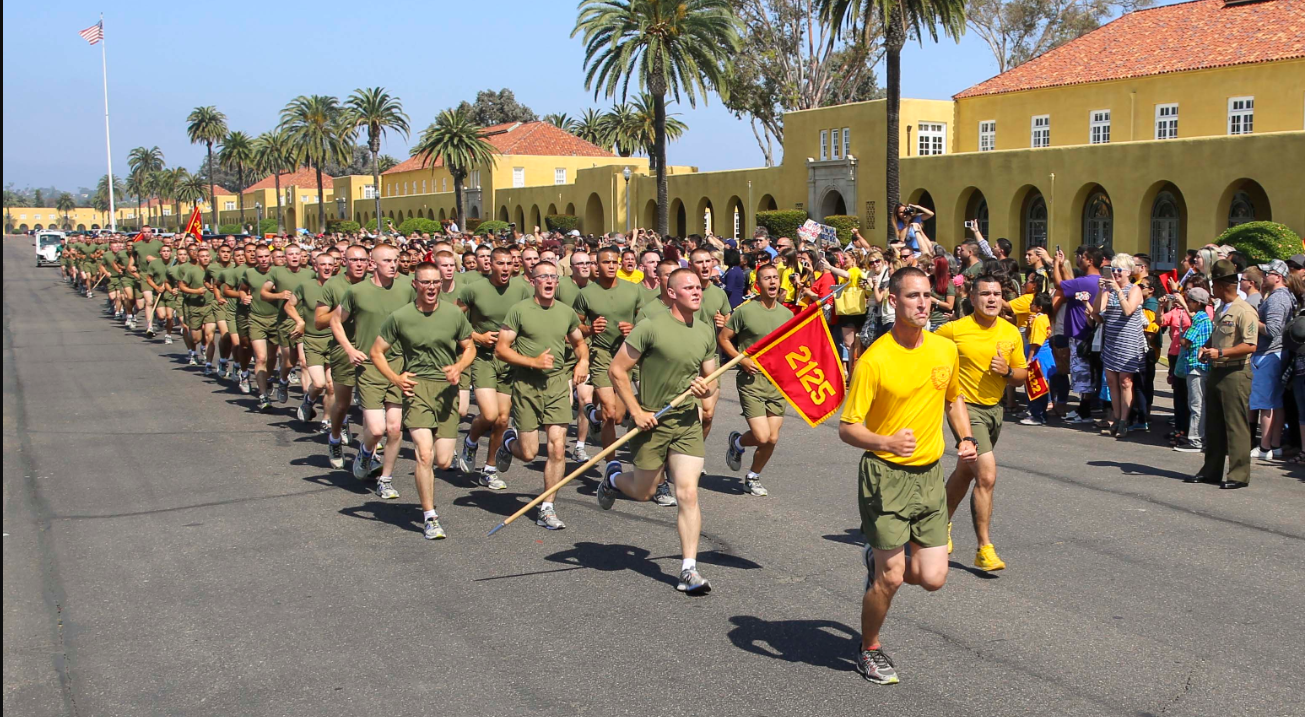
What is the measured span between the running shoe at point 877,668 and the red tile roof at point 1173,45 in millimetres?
34586

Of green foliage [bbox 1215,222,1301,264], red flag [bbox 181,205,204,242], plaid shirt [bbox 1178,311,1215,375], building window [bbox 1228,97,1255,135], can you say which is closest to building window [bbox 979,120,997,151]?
building window [bbox 1228,97,1255,135]

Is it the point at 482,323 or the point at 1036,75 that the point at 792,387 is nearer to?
the point at 482,323

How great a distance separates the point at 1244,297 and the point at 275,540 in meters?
8.55

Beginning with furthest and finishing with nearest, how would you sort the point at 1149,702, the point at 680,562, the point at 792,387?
the point at 680,562
the point at 792,387
the point at 1149,702

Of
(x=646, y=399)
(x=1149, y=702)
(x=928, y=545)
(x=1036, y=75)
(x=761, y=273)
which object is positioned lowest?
(x=1149, y=702)

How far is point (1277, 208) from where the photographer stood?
1111 inches

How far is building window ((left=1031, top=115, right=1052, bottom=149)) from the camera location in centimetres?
4216

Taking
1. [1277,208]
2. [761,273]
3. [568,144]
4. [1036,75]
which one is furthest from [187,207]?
[761,273]

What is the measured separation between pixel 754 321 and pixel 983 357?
275 cm

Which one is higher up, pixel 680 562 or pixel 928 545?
pixel 928 545

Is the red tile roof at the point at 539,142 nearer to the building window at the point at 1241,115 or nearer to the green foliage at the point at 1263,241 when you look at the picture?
the building window at the point at 1241,115

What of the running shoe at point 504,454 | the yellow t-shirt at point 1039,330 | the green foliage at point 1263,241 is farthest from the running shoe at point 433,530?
the green foliage at point 1263,241

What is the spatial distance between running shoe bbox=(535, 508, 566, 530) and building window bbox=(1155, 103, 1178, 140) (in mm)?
34835

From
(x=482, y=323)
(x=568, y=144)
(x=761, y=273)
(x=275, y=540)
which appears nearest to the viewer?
(x=275, y=540)
